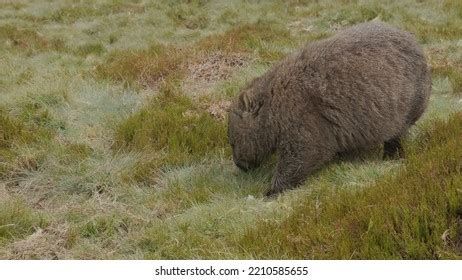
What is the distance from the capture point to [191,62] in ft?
33.6

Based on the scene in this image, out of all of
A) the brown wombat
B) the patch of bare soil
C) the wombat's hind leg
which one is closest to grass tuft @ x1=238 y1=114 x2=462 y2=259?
the brown wombat

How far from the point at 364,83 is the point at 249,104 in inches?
51.0

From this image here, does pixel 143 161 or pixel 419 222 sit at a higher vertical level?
pixel 419 222

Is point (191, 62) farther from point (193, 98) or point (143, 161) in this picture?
point (143, 161)

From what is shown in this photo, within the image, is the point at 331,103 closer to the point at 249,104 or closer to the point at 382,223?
the point at 249,104

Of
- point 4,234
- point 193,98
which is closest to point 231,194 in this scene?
point 4,234

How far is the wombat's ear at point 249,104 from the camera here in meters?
6.15

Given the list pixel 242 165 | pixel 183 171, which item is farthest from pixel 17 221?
pixel 242 165

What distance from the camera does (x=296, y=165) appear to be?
5.72 metres

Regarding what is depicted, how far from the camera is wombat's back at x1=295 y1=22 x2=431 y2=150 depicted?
19.0ft

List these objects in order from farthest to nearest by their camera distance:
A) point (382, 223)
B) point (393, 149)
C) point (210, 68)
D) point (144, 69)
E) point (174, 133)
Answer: point (210, 68) < point (144, 69) < point (174, 133) < point (393, 149) < point (382, 223)

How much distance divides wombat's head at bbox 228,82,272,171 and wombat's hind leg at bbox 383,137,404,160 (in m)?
1.41

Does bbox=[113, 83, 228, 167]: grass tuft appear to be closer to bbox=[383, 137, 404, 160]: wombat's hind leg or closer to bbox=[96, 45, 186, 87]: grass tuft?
bbox=[96, 45, 186, 87]: grass tuft

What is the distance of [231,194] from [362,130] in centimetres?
159
